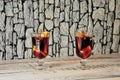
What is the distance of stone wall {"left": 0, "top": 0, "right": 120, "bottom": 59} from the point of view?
95.4 inches

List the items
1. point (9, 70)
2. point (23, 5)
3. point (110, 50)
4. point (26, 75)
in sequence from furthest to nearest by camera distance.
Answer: point (110, 50)
point (23, 5)
point (9, 70)
point (26, 75)

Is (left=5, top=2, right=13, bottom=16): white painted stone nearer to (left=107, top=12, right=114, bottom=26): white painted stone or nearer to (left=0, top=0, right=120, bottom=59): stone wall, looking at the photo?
(left=0, top=0, right=120, bottom=59): stone wall

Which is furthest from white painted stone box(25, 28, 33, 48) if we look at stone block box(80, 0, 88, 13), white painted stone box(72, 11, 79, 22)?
stone block box(80, 0, 88, 13)

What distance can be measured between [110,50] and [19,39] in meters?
1.07

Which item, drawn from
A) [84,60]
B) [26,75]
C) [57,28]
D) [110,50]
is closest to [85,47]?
[84,60]

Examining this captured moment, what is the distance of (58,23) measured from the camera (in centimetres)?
255

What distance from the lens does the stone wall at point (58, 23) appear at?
7.95 ft

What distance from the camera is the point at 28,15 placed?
8.06 feet

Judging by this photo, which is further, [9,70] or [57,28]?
[57,28]

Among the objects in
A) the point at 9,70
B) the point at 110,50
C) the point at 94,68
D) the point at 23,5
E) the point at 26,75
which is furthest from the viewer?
the point at 110,50

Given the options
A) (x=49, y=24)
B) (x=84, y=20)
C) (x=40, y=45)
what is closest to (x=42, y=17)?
(x=49, y=24)

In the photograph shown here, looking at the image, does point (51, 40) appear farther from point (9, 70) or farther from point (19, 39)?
point (9, 70)

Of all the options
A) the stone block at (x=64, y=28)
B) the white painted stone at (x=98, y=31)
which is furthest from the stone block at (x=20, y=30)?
the white painted stone at (x=98, y=31)

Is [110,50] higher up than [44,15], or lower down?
lower down
